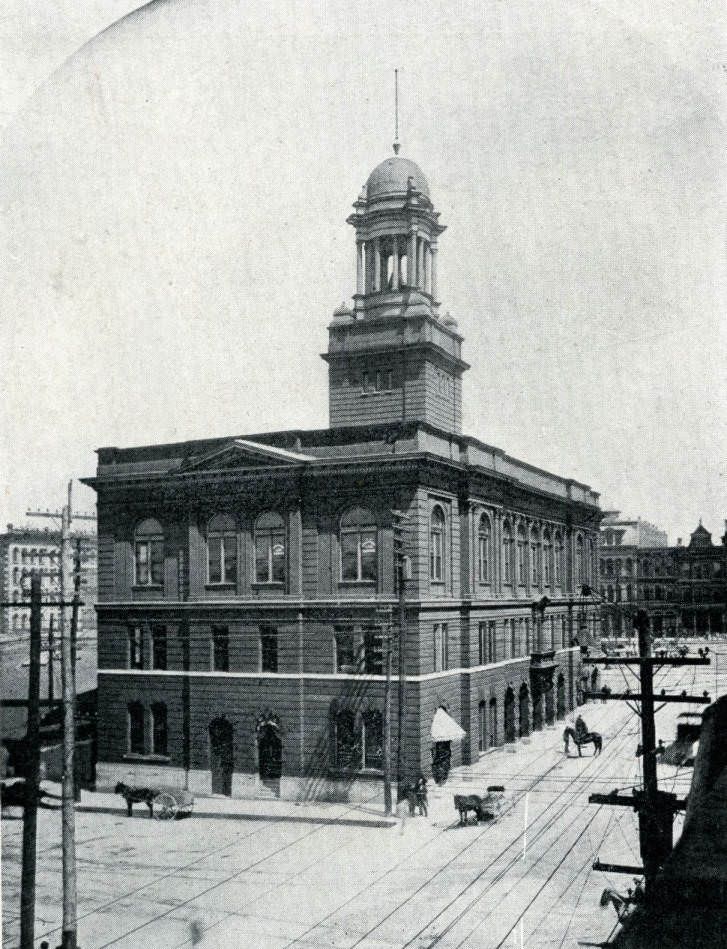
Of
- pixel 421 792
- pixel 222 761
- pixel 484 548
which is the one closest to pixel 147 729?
pixel 222 761

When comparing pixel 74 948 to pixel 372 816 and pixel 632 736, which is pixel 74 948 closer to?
pixel 372 816

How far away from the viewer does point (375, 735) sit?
60.0 ft

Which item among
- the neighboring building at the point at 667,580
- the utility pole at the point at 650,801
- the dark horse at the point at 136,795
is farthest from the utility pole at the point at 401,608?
the utility pole at the point at 650,801

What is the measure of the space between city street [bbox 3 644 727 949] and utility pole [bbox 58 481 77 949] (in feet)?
4.28

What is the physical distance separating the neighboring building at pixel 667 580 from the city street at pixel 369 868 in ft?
2.19

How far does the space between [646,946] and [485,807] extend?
1308cm

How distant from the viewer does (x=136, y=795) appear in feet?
61.5

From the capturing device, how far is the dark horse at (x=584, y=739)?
58.8ft

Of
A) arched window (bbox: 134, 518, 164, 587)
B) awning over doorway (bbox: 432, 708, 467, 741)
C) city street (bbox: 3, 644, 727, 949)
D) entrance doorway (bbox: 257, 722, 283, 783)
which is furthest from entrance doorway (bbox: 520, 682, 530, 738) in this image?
arched window (bbox: 134, 518, 164, 587)

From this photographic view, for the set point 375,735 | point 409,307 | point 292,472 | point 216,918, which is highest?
point 409,307

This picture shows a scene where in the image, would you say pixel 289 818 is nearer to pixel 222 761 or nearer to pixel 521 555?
pixel 222 761

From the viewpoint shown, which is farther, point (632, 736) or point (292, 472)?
point (292, 472)

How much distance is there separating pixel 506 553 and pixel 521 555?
374 mm

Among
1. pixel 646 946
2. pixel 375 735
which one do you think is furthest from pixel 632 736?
pixel 646 946
